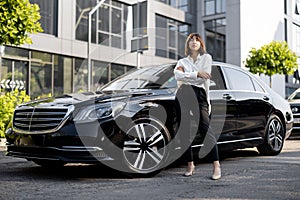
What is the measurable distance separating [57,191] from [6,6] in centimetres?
629

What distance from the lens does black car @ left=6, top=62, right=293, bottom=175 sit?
4.86 m

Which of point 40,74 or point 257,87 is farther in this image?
point 40,74

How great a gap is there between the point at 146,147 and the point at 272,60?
2026 cm

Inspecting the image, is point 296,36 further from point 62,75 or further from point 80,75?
point 62,75

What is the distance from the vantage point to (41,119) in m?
5.08

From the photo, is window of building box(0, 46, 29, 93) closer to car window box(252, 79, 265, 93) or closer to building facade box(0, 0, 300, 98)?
building facade box(0, 0, 300, 98)

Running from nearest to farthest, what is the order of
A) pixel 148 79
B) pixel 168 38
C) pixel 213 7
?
pixel 148 79 < pixel 168 38 < pixel 213 7

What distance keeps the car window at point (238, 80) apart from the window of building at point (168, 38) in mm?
19015

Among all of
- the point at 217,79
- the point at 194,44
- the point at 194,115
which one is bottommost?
the point at 194,115

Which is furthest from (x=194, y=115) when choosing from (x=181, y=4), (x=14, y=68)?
(x=181, y=4)

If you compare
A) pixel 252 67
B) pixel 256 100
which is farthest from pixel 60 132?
pixel 252 67

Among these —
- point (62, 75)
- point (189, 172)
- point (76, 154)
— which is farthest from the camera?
point (62, 75)

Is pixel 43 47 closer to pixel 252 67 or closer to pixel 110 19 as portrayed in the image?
pixel 110 19

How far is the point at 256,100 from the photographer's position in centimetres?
697
